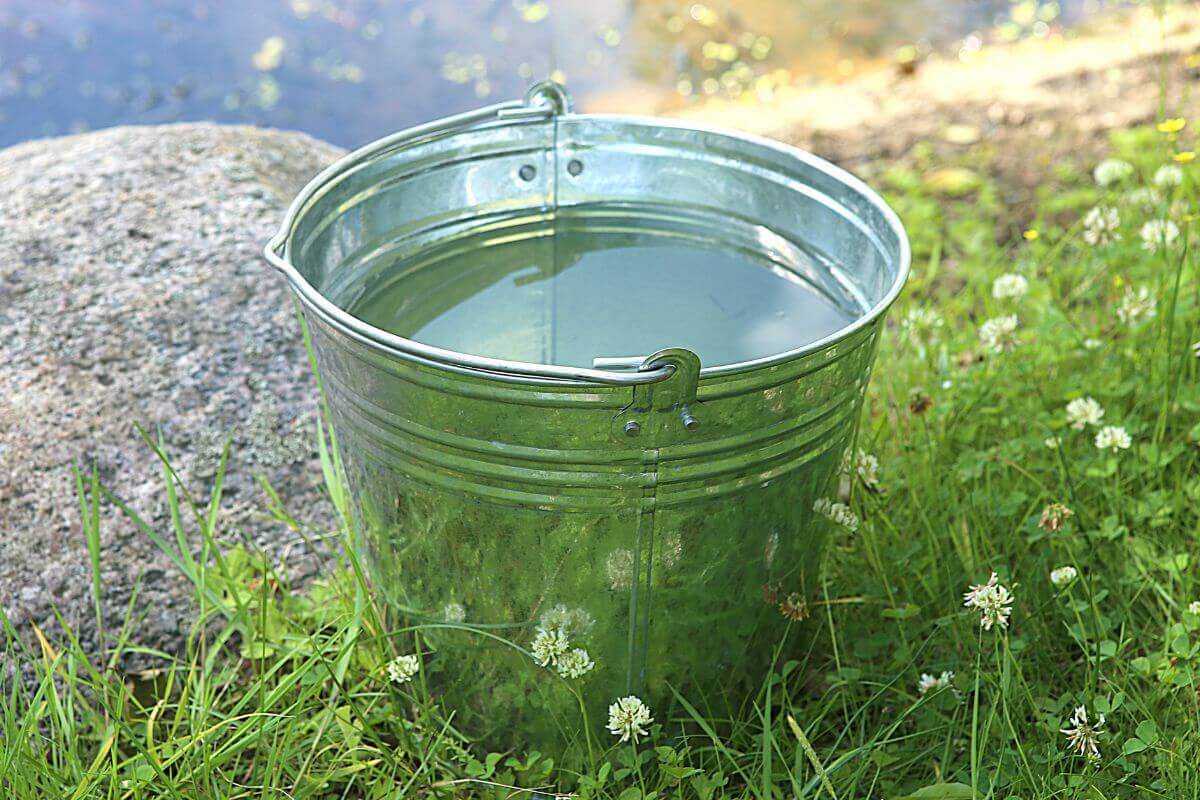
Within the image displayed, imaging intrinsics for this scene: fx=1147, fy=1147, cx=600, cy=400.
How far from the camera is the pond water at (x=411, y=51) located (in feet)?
18.7

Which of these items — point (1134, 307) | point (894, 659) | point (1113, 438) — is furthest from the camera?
point (1134, 307)

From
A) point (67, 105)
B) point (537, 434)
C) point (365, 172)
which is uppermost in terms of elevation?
point (365, 172)

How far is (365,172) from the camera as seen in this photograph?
175 centimetres

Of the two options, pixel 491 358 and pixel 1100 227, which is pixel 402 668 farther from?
pixel 1100 227

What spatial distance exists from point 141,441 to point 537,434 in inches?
46.6

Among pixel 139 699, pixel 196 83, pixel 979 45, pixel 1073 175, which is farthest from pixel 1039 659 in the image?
pixel 196 83

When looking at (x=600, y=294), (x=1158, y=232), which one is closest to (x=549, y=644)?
(x=600, y=294)

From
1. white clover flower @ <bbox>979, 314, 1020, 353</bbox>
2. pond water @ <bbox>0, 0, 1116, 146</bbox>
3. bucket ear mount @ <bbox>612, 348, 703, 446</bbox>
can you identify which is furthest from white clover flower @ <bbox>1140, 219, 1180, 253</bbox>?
pond water @ <bbox>0, 0, 1116, 146</bbox>

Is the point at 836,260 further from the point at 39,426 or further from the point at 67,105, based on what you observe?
the point at 67,105

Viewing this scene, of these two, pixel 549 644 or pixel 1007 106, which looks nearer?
pixel 549 644

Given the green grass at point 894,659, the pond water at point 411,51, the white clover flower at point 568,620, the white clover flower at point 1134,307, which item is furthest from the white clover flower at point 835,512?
the pond water at point 411,51

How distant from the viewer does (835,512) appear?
1.72m

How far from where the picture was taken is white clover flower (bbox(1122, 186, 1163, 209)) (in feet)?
9.20

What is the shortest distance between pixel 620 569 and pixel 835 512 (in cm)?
39
